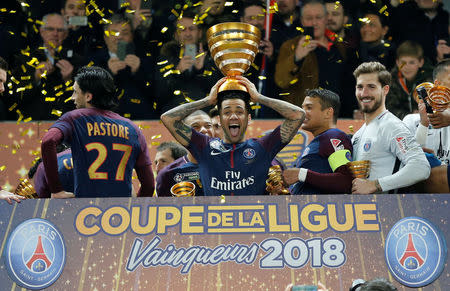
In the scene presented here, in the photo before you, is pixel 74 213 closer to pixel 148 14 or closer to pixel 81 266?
pixel 81 266

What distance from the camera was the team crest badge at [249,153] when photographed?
386 cm

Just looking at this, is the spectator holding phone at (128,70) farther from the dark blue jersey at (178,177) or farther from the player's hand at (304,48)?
the dark blue jersey at (178,177)

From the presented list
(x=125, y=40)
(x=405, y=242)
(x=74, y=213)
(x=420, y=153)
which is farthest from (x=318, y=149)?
(x=125, y=40)

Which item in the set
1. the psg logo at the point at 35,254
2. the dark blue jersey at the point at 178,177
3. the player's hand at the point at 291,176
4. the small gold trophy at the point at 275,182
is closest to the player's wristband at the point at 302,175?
the player's hand at the point at 291,176

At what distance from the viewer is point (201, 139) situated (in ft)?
13.0

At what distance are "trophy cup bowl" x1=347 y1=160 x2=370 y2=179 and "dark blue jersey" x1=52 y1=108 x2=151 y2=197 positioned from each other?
137cm

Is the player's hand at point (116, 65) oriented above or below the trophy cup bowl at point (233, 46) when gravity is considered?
above

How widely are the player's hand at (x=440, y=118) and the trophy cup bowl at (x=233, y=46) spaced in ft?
3.83

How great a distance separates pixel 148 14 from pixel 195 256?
156 inches

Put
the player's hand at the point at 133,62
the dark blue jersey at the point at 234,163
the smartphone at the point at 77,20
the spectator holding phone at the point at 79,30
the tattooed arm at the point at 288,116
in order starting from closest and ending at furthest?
the dark blue jersey at the point at 234,163
the tattooed arm at the point at 288,116
the player's hand at the point at 133,62
the spectator holding phone at the point at 79,30
the smartphone at the point at 77,20

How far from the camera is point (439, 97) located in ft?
12.5

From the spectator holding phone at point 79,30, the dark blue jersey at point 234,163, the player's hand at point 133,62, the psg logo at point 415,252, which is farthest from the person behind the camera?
the spectator holding phone at point 79,30

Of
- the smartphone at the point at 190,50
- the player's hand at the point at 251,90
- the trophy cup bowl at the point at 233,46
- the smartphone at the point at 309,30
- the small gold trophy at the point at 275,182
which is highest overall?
the smartphone at the point at 309,30

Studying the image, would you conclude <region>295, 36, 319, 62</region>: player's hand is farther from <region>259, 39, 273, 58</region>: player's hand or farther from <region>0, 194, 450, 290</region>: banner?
<region>0, 194, 450, 290</region>: banner
